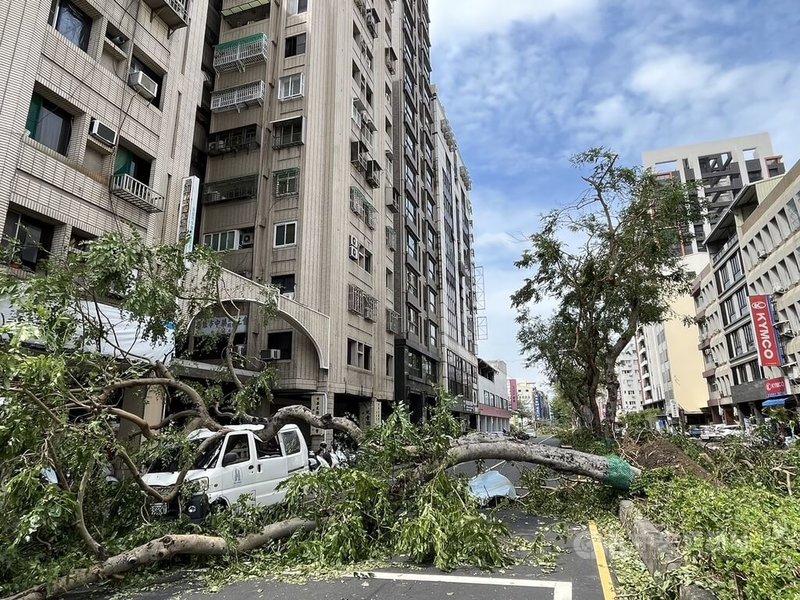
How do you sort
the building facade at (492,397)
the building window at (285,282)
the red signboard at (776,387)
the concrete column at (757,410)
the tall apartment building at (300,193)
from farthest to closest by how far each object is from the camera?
the building facade at (492,397) → the concrete column at (757,410) → the red signboard at (776,387) → the building window at (285,282) → the tall apartment building at (300,193)

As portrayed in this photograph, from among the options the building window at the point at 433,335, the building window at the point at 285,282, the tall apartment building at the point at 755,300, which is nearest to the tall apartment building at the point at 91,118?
the building window at the point at 285,282

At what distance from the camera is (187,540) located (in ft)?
20.5

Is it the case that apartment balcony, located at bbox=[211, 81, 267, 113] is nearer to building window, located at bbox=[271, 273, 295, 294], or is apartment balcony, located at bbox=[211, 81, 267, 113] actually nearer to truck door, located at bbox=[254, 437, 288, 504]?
building window, located at bbox=[271, 273, 295, 294]

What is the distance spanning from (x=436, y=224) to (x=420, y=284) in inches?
359

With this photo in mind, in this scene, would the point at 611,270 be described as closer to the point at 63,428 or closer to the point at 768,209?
the point at 63,428

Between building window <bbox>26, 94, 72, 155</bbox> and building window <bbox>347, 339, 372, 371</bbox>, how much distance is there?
15500 millimetres

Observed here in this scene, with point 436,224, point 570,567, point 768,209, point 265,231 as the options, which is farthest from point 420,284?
point 570,567

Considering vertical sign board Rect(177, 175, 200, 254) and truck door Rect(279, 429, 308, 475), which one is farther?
vertical sign board Rect(177, 175, 200, 254)

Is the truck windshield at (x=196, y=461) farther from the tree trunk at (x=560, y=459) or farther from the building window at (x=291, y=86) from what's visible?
the building window at (x=291, y=86)

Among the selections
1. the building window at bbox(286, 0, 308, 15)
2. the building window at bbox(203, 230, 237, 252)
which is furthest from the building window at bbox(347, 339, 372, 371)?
the building window at bbox(286, 0, 308, 15)

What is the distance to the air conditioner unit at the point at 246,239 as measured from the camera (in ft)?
80.0

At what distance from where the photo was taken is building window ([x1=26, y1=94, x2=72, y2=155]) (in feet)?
41.0

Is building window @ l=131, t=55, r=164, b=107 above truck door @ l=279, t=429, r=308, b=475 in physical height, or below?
above

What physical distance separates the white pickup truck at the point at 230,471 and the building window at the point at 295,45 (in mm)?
22018
